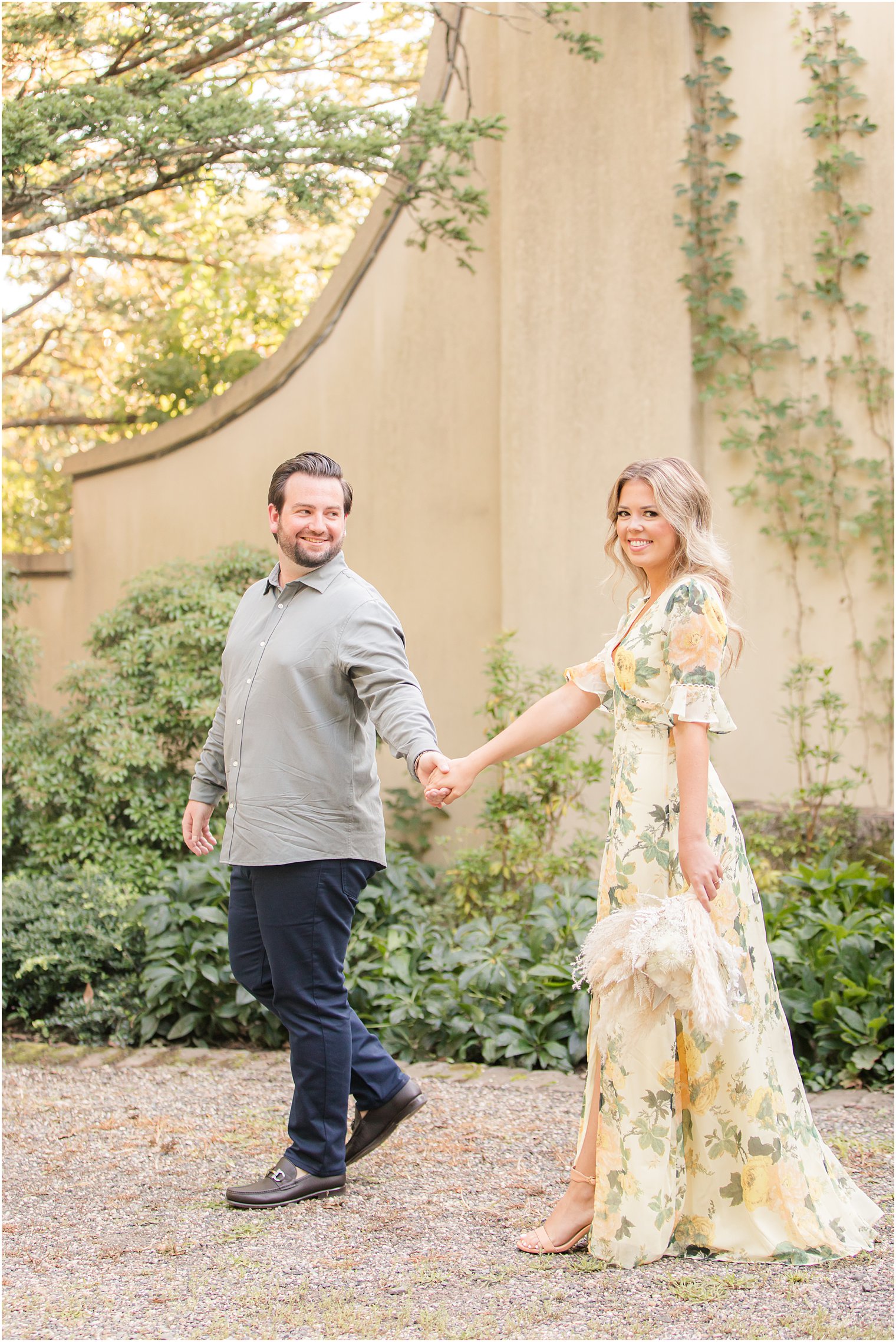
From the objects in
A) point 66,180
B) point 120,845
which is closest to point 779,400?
point 66,180

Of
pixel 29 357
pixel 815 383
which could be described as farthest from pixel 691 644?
pixel 29 357

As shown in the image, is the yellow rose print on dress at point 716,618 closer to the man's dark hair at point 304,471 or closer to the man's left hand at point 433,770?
the man's left hand at point 433,770

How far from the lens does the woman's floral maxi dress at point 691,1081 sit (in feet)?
8.50

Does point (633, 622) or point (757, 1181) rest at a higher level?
point (633, 622)

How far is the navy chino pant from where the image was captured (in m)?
2.99

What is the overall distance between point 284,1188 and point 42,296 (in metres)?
7.36

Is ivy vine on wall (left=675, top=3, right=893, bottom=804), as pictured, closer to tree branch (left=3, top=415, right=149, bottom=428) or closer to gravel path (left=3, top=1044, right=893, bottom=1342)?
gravel path (left=3, top=1044, right=893, bottom=1342)

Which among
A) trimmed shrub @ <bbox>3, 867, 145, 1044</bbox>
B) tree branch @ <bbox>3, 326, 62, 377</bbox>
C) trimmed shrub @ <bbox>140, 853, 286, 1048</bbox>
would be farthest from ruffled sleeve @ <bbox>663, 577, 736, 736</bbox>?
tree branch @ <bbox>3, 326, 62, 377</bbox>

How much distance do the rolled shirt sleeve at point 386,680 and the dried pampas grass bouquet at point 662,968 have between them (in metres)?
0.62

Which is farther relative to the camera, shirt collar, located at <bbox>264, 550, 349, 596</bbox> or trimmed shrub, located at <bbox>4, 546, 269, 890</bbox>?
trimmed shrub, located at <bbox>4, 546, 269, 890</bbox>

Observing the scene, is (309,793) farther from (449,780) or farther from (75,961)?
(75,961)

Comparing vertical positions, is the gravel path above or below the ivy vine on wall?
below

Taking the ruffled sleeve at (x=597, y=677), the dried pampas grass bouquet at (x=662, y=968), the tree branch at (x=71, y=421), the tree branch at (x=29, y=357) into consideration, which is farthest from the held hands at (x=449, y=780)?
the tree branch at (x=29, y=357)

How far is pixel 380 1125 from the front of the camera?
3.23 m
